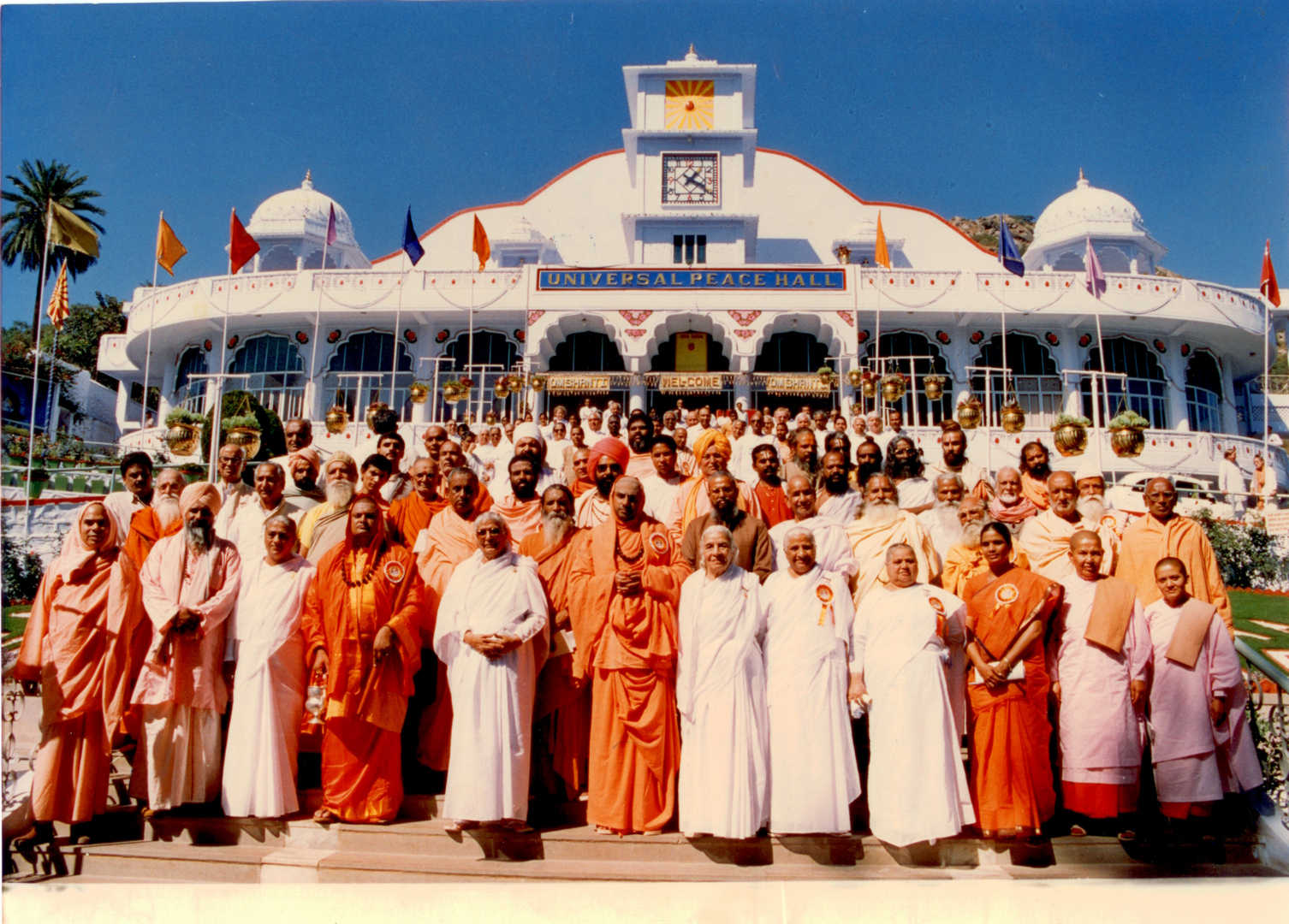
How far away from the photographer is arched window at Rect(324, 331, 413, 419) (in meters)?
20.6

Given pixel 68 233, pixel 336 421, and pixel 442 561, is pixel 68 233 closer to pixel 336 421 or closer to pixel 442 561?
pixel 336 421

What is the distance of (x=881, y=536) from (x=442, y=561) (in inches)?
109

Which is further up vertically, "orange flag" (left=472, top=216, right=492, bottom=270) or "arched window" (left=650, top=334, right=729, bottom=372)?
"orange flag" (left=472, top=216, right=492, bottom=270)

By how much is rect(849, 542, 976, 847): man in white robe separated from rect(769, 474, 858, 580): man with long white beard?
0.52 meters

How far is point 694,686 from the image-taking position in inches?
183

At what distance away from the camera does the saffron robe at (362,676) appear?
183 inches

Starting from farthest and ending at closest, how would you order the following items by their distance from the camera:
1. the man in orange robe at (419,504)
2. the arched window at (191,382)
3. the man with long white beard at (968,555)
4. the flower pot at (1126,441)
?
the arched window at (191,382)
the flower pot at (1126,441)
the man in orange robe at (419,504)
the man with long white beard at (968,555)

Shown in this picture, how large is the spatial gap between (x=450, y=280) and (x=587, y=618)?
626 inches

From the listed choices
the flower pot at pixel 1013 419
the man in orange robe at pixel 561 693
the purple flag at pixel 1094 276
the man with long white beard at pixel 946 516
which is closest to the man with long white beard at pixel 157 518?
the man in orange robe at pixel 561 693

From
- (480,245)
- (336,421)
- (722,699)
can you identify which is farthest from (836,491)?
(480,245)

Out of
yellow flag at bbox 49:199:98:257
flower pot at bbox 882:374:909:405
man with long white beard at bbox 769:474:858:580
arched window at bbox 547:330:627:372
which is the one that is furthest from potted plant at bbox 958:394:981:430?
yellow flag at bbox 49:199:98:257

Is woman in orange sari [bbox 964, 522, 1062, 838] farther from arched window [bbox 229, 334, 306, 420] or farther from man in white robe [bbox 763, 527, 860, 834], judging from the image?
arched window [bbox 229, 334, 306, 420]

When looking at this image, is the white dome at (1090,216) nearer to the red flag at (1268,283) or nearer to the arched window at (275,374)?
the red flag at (1268,283)

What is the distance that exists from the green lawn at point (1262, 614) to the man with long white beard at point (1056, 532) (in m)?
2.37
